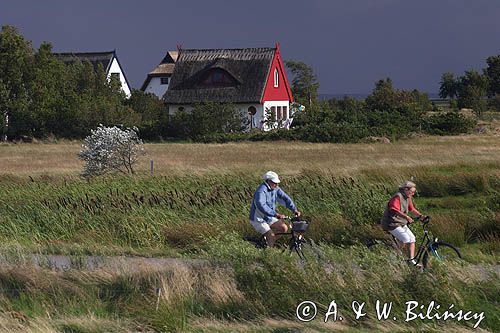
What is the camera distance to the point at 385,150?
→ 38625mm

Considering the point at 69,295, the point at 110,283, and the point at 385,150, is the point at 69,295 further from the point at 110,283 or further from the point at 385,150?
the point at 385,150

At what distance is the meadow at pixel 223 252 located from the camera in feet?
33.7

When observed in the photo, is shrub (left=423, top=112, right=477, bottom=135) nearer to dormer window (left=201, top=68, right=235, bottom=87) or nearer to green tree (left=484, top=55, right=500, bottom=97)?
dormer window (left=201, top=68, right=235, bottom=87)

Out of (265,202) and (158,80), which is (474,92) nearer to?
(158,80)

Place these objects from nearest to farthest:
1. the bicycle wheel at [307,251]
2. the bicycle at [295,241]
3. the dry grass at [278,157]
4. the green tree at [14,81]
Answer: the bicycle wheel at [307,251]
the bicycle at [295,241]
the dry grass at [278,157]
the green tree at [14,81]

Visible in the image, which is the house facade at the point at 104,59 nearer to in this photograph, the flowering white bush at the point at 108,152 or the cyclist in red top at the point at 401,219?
the flowering white bush at the point at 108,152

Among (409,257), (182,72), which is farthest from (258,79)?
(409,257)

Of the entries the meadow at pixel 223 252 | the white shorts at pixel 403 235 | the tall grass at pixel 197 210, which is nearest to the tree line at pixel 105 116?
the meadow at pixel 223 252

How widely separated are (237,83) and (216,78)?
1.73m

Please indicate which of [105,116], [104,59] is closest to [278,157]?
[105,116]

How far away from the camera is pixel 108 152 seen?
85.2ft

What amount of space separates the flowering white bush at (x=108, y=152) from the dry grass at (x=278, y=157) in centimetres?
123

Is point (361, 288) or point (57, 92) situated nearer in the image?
point (361, 288)

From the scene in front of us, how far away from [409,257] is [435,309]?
2544 mm
